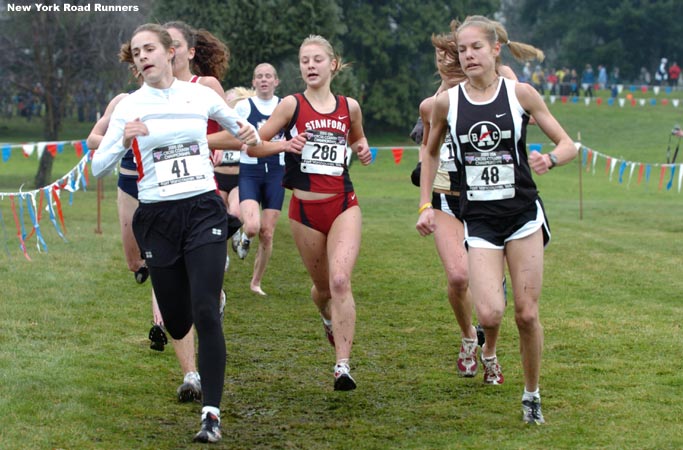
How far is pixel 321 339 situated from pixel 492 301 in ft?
9.74

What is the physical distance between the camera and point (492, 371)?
22.6 ft

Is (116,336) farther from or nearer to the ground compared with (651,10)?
nearer to the ground

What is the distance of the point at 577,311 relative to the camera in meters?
9.70

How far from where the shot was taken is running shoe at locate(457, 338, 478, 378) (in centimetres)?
712

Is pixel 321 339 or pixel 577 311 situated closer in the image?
pixel 321 339

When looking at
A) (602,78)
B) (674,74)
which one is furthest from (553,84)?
(674,74)

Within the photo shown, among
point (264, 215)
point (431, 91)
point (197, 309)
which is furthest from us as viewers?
point (431, 91)

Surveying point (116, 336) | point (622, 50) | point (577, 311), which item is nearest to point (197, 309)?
point (116, 336)

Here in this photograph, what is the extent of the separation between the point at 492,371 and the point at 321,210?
1.49 meters

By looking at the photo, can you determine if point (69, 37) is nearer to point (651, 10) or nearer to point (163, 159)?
point (163, 159)

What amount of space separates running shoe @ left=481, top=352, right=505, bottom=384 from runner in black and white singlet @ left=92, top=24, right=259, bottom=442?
1950 millimetres

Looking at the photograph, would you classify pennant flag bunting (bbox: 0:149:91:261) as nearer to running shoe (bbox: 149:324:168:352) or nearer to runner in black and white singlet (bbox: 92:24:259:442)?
running shoe (bbox: 149:324:168:352)

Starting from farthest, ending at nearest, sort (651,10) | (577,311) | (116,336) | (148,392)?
(651,10) → (577,311) → (116,336) → (148,392)

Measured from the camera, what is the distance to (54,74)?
3067cm
